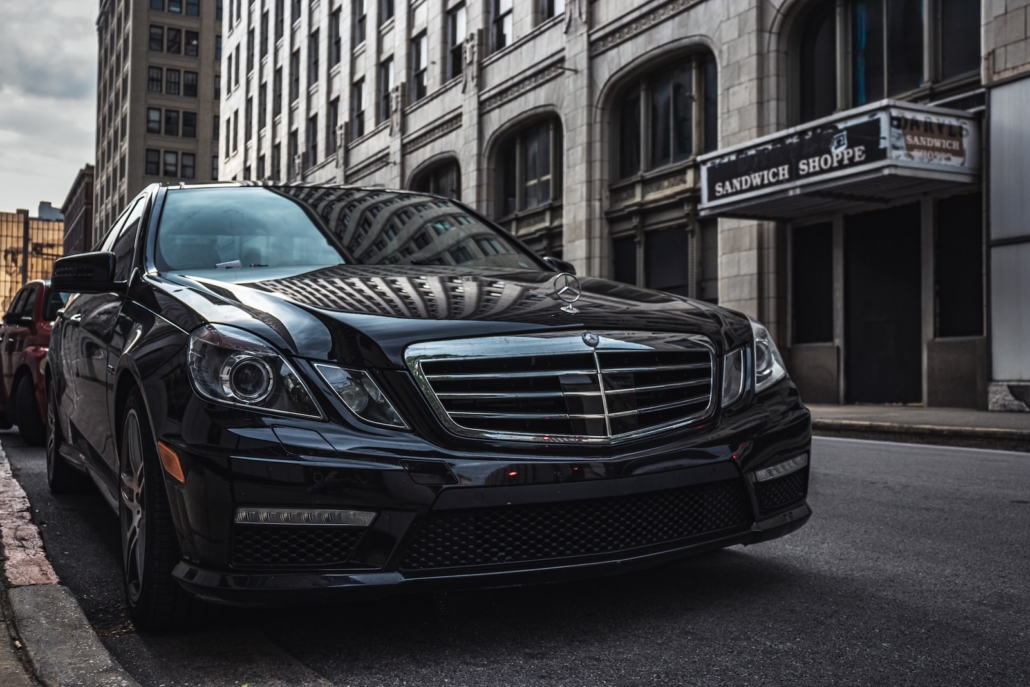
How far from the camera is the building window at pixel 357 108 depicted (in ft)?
132

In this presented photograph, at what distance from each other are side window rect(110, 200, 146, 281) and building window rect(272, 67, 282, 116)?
46.9m

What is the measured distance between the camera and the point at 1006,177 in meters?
15.4

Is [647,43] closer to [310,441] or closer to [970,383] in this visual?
[970,383]

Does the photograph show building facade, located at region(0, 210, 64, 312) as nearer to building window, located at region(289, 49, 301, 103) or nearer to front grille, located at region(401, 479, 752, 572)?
building window, located at region(289, 49, 301, 103)

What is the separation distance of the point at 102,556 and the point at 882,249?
1585 cm

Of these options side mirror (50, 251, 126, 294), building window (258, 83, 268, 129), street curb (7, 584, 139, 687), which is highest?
building window (258, 83, 268, 129)

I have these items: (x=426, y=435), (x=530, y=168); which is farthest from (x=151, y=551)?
(x=530, y=168)

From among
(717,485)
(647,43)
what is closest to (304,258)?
(717,485)

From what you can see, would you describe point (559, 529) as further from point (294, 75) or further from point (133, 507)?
point (294, 75)

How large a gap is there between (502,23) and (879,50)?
1411 cm

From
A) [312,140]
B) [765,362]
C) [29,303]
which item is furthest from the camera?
[312,140]

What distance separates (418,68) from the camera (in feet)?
115

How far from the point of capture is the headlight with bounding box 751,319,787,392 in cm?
365

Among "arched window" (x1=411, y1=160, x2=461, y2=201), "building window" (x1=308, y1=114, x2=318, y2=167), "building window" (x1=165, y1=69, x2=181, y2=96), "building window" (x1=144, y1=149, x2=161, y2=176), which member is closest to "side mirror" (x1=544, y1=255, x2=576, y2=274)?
"arched window" (x1=411, y1=160, x2=461, y2=201)
